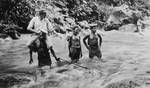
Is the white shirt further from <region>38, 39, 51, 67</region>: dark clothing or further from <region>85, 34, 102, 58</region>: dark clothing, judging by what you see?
<region>85, 34, 102, 58</region>: dark clothing

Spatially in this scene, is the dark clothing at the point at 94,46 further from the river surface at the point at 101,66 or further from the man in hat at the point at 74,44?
the man in hat at the point at 74,44

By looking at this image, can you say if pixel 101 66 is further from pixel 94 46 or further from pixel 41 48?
pixel 41 48

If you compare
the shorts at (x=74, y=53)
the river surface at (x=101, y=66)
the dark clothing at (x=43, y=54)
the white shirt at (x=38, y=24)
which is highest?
the white shirt at (x=38, y=24)

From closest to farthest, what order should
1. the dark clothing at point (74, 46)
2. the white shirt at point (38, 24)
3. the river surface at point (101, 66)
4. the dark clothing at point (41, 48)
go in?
the river surface at point (101, 66), the white shirt at point (38, 24), the dark clothing at point (41, 48), the dark clothing at point (74, 46)

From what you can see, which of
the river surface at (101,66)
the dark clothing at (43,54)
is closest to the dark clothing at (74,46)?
the river surface at (101,66)

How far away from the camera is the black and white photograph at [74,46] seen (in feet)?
25.2

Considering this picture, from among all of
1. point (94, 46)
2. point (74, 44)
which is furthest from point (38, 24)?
point (94, 46)

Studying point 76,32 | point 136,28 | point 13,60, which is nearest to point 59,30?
point 136,28

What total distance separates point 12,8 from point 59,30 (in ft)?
9.19

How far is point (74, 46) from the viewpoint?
31.0 feet

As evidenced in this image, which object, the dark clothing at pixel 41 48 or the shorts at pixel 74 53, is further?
the shorts at pixel 74 53

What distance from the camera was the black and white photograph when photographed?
769 centimetres

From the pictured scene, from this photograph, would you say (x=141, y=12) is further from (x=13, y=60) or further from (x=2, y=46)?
(x=13, y=60)

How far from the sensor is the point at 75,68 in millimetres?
8742
